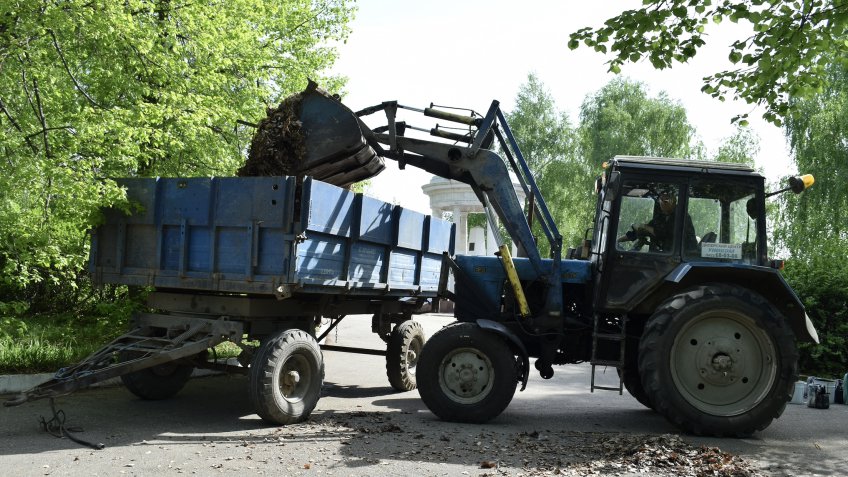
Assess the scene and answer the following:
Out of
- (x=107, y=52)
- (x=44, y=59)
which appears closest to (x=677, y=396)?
(x=107, y=52)

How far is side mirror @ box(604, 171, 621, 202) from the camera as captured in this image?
764 cm

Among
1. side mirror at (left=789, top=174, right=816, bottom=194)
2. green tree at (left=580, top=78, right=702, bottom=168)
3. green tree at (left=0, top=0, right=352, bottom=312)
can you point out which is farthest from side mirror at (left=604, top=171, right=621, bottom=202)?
green tree at (left=580, top=78, right=702, bottom=168)

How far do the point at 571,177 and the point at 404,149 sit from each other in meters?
35.1

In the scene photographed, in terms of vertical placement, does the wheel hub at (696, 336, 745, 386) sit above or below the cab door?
below

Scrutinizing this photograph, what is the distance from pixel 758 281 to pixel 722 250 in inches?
19.3

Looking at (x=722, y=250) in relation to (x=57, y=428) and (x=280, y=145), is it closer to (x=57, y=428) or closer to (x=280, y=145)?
(x=280, y=145)

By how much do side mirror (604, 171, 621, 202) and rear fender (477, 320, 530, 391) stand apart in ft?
6.19

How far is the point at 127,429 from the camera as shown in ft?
21.3

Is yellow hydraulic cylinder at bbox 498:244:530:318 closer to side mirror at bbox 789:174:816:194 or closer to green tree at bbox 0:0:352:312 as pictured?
side mirror at bbox 789:174:816:194

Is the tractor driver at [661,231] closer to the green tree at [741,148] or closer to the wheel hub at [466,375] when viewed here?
the wheel hub at [466,375]

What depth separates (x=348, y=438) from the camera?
648 cm

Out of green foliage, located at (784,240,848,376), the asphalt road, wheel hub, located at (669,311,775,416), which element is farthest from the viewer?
green foliage, located at (784,240,848,376)

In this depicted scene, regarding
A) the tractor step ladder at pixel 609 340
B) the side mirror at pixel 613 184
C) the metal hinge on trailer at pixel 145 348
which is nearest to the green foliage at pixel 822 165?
the side mirror at pixel 613 184

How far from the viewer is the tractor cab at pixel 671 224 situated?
757cm
